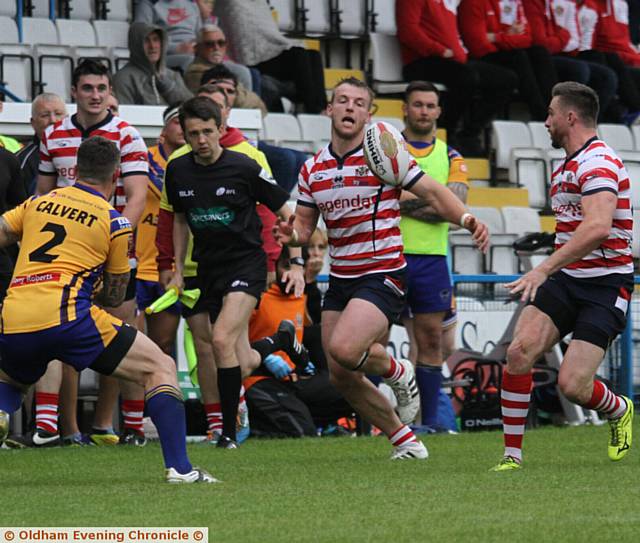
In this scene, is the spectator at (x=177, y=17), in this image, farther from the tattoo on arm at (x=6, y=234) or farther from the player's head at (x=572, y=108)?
the tattoo on arm at (x=6, y=234)

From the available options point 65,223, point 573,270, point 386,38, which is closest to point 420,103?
point 573,270

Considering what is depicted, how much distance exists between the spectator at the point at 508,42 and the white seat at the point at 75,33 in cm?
457

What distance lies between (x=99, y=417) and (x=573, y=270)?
361cm

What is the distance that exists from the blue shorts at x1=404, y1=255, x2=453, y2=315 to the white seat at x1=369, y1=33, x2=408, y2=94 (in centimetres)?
707

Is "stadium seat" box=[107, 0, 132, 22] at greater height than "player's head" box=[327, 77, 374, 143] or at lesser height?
greater

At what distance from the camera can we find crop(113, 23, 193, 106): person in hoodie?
13.1 m

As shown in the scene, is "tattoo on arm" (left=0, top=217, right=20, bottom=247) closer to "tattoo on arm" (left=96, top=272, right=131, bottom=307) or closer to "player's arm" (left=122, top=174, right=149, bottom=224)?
"tattoo on arm" (left=96, top=272, right=131, bottom=307)

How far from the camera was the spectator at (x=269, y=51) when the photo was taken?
50.8 ft

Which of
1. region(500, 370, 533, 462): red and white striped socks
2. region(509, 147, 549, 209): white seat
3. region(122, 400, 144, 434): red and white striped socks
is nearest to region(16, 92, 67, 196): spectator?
region(122, 400, 144, 434): red and white striped socks

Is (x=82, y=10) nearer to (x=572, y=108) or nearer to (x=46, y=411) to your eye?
(x=46, y=411)

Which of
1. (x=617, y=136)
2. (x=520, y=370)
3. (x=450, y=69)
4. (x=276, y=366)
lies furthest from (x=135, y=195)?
(x=617, y=136)

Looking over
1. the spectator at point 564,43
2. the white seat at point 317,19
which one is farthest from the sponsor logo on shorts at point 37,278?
the spectator at point 564,43

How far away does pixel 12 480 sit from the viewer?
7.73 m

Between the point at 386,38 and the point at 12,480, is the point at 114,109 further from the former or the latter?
the point at 386,38
